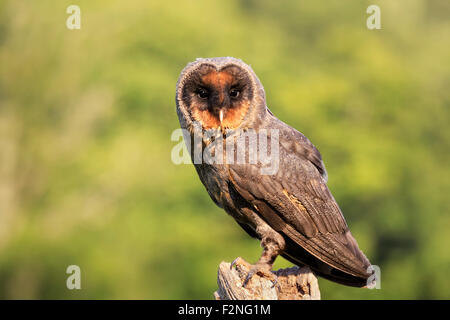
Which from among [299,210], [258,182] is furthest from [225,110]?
[299,210]

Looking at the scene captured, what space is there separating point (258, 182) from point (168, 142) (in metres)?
7.71

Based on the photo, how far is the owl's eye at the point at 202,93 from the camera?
379 centimetres

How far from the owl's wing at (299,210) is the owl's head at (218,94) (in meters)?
0.31

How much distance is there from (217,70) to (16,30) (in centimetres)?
1125

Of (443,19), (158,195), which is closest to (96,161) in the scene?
(158,195)

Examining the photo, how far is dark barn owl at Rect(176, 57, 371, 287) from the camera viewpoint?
3.77 m

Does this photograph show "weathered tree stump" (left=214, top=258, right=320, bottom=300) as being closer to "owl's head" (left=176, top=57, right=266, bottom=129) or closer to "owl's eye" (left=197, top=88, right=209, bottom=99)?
"owl's head" (left=176, top=57, right=266, bottom=129)

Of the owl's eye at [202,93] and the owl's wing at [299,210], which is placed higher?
the owl's eye at [202,93]

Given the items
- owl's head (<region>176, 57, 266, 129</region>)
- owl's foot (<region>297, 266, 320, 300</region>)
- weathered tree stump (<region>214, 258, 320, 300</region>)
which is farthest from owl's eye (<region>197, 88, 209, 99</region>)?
owl's foot (<region>297, 266, 320, 300</region>)

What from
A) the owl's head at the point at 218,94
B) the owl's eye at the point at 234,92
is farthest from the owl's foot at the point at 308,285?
the owl's eye at the point at 234,92

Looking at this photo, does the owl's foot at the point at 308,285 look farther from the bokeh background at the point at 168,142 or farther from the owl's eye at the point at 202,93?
the bokeh background at the point at 168,142

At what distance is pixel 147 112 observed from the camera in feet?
39.7

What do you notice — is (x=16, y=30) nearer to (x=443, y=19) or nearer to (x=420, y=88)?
(x=420, y=88)

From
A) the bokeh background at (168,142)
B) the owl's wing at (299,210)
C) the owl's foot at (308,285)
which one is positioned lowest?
the owl's foot at (308,285)
